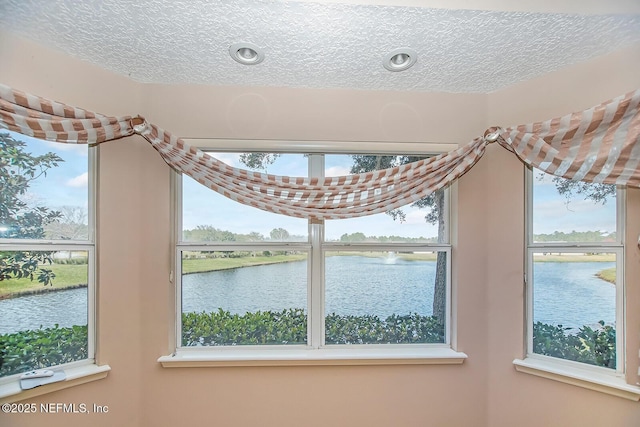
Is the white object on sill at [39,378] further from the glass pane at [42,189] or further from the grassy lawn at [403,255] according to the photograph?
the grassy lawn at [403,255]

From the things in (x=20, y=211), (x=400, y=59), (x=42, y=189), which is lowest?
(x=20, y=211)

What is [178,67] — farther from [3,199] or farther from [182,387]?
[182,387]

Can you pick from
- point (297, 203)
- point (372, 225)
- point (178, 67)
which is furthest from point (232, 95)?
point (372, 225)

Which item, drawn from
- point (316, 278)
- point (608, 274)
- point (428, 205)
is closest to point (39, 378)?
point (316, 278)

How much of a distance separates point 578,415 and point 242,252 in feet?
6.61

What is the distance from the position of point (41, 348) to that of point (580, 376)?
276 cm

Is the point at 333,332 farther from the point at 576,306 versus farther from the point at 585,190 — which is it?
the point at 585,190

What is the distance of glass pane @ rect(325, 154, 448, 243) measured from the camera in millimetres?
1840

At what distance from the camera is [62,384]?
57.9 inches

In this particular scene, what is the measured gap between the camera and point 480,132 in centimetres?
182

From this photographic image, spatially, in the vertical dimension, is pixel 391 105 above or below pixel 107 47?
below

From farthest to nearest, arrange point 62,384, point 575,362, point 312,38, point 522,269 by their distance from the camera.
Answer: point 522,269, point 575,362, point 62,384, point 312,38

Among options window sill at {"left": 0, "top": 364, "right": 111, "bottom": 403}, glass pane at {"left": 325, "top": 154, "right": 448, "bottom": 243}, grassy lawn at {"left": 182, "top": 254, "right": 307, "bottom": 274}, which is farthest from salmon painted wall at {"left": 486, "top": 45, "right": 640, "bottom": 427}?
window sill at {"left": 0, "top": 364, "right": 111, "bottom": 403}

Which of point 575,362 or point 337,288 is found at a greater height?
point 337,288
